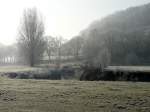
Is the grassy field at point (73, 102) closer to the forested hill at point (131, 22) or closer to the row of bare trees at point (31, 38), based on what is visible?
the row of bare trees at point (31, 38)

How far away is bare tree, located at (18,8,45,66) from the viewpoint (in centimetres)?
4153

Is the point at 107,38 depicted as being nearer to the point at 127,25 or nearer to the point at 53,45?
the point at 53,45

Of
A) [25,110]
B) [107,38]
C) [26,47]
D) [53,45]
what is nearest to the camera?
[25,110]

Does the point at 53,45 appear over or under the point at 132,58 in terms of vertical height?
over

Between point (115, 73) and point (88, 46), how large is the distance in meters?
31.4

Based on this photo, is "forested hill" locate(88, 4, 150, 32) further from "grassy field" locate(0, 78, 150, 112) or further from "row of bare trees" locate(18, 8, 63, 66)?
"grassy field" locate(0, 78, 150, 112)

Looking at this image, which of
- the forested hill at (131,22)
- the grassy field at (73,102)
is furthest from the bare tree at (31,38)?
the forested hill at (131,22)

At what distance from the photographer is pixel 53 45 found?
70500 millimetres

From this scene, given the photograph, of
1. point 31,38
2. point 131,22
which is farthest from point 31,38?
point 131,22

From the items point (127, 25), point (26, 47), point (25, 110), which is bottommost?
point (25, 110)

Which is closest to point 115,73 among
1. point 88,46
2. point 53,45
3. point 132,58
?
point 88,46

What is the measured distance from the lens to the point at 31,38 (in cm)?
4169

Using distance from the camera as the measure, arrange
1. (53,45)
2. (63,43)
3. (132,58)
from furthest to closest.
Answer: (63,43) < (53,45) < (132,58)

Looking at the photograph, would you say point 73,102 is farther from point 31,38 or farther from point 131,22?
point 131,22
